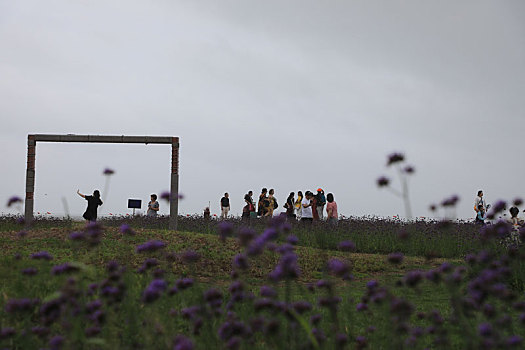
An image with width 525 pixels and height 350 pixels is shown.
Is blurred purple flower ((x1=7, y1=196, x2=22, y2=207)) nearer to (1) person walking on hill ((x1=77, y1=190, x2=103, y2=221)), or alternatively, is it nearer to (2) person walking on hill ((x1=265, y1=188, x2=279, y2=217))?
(1) person walking on hill ((x1=77, y1=190, x2=103, y2=221))

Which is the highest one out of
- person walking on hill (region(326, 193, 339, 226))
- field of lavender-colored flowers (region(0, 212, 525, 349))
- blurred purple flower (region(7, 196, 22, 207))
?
person walking on hill (region(326, 193, 339, 226))

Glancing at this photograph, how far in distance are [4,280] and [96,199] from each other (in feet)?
27.2

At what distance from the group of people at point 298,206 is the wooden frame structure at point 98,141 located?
4380mm

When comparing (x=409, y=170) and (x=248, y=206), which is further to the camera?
(x=248, y=206)

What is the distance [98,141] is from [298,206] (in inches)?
288

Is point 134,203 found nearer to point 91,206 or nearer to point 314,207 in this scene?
point 91,206

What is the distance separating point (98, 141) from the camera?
1572 centimetres

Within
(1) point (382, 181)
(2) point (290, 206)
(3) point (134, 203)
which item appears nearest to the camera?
(1) point (382, 181)

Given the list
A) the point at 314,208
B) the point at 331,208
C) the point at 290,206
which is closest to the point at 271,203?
the point at 290,206

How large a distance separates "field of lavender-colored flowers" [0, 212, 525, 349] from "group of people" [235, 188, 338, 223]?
0.63 m

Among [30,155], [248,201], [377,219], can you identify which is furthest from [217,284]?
[377,219]

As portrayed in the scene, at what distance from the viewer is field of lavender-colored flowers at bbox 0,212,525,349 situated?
2924 millimetres

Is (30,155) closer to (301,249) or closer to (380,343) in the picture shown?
(301,249)

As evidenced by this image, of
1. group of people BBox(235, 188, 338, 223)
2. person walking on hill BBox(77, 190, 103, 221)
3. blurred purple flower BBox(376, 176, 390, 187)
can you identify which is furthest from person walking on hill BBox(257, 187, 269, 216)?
blurred purple flower BBox(376, 176, 390, 187)
